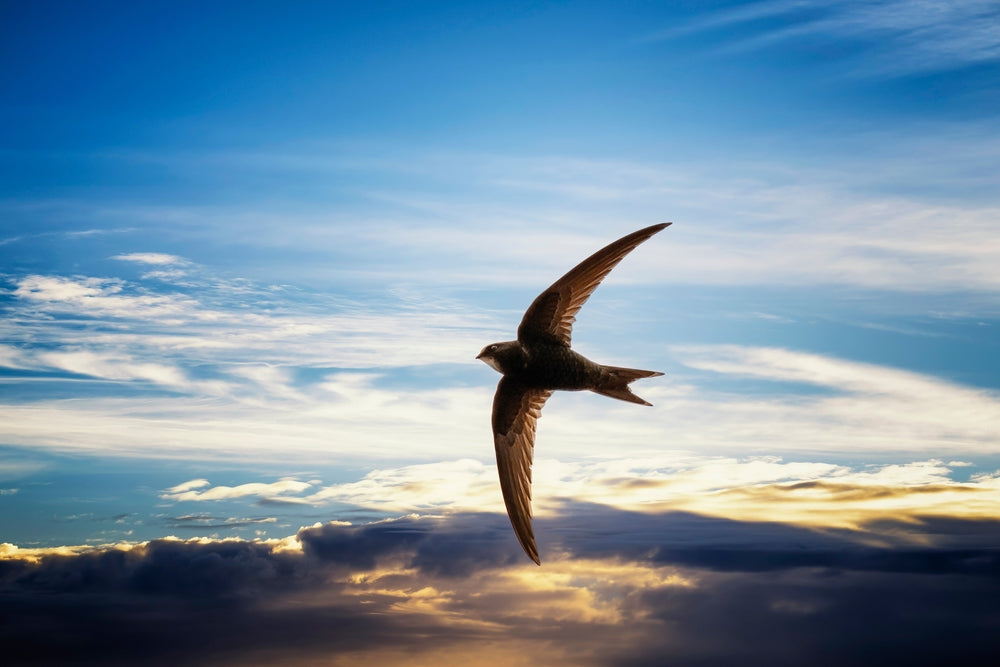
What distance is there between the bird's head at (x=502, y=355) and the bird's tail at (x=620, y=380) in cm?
110

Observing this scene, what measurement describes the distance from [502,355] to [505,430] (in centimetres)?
129

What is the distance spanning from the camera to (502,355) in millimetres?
9555

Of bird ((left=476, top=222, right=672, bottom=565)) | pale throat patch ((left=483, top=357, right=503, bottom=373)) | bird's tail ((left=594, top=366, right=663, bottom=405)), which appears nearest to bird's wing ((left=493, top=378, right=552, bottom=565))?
bird ((left=476, top=222, right=672, bottom=565))

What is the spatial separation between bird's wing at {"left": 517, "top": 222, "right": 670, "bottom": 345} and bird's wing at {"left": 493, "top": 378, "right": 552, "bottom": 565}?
2.70 ft

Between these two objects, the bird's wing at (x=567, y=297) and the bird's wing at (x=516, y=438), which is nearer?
the bird's wing at (x=567, y=297)

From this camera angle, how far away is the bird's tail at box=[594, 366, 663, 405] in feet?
Answer: 31.8

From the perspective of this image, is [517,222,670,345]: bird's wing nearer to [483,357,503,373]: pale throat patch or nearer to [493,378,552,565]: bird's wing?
[483,357,503,373]: pale throat patch

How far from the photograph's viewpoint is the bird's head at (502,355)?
952 cm

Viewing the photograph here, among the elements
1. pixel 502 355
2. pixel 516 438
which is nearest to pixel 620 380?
pixel 502 355

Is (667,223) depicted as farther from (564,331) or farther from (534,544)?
(534,544)

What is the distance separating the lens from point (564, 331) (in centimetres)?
984

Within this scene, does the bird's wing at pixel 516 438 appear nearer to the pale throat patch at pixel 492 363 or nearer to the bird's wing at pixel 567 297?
the pale throat patch at pixel 492 363

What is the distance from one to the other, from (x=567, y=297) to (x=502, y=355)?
1.11m

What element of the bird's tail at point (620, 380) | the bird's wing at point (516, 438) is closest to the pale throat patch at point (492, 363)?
the bird's wing at point (516, 438)
